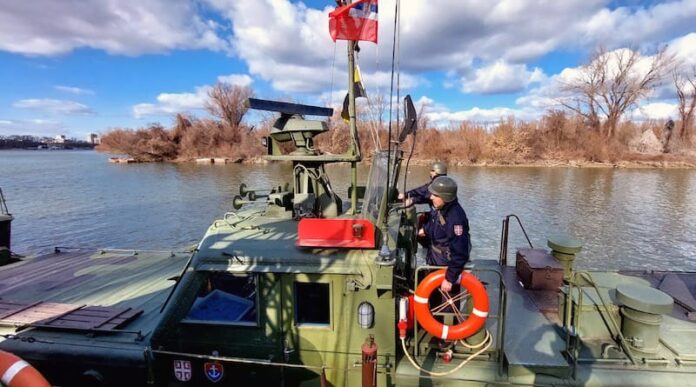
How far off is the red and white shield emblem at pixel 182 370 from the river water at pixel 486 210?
10459 millimetres

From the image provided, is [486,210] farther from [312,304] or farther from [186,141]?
[186,141]

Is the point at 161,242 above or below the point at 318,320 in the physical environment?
below

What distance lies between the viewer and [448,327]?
4227mm

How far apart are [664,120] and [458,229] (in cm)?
5589

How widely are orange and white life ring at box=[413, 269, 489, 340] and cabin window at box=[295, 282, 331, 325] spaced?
965mm

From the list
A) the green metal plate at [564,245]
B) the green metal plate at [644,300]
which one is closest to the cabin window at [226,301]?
the green metal plate at [644,300]

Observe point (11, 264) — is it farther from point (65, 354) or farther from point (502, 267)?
point (502, 267)

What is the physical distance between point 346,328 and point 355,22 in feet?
12.4

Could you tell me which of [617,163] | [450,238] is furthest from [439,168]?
[617,163]

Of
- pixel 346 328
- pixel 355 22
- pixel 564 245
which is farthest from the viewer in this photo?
pixel 564 245

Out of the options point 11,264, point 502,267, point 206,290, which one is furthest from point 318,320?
point 11,264

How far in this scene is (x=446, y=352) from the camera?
14.4 ft

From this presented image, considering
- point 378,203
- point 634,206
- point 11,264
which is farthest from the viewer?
point 634,206

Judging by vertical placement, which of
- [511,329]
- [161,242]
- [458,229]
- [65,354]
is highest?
[458,229]
